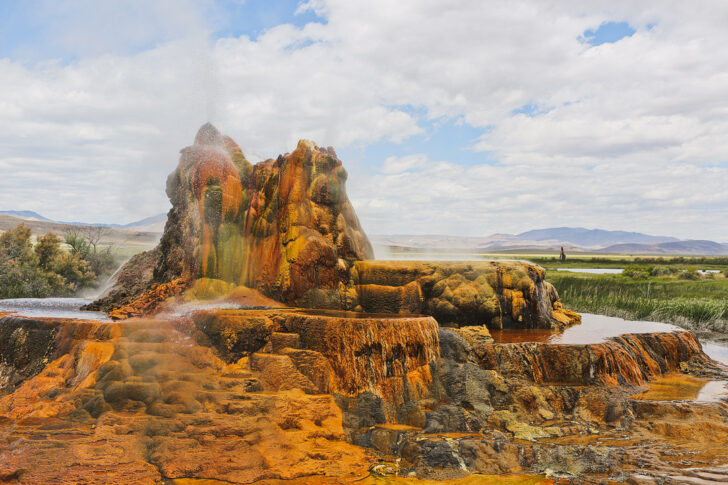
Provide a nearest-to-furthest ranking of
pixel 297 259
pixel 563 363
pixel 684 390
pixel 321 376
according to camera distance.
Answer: pixel 321 376
pixel 563 363
pixel 684 390
pixel 297 259

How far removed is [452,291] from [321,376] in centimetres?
536

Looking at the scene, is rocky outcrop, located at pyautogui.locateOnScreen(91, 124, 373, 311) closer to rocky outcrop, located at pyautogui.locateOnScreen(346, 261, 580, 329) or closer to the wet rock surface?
rocky outcrop, located at pyautogui.locateOnScreen(346, 261, 580, 329)

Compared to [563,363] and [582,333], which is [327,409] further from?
[582,333]

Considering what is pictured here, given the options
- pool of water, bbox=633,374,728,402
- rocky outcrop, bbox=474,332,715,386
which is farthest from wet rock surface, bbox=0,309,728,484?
pool of water, bbox=633,374,728,402

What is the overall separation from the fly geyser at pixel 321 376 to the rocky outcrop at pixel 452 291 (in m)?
0.04

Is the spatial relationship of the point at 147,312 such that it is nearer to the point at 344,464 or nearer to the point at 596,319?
the point at 344,464

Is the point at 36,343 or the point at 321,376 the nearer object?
the point at 321,376

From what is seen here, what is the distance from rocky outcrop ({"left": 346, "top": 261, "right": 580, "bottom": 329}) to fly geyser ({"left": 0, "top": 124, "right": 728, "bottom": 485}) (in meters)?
0.04

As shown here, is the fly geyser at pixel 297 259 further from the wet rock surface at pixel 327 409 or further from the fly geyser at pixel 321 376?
the wet rock surface at pixel 327 409

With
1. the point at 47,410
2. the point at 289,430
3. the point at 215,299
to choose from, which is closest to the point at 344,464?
the point at 289,430

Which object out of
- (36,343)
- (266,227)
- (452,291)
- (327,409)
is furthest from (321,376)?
(266,227)

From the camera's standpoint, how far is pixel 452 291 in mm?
13633

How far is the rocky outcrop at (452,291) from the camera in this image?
13.5 metres

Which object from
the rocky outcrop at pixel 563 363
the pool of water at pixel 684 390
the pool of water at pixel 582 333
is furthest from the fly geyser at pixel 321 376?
the pool of water at pixel 582 333
